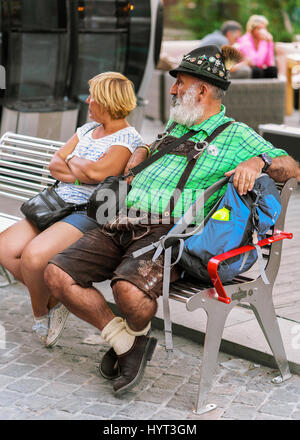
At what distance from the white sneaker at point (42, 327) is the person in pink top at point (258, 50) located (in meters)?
9.81

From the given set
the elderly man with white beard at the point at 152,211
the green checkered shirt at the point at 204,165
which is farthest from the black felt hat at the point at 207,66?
the green checkered shirt at the point at 204,165

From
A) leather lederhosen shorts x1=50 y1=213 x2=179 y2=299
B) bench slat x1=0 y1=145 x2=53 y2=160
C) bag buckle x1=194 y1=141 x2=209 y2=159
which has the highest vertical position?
bag buckle x1=194 y1=141 x2=209 y2=159

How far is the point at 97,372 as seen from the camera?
3.92 metres

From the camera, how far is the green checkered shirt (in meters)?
3.66

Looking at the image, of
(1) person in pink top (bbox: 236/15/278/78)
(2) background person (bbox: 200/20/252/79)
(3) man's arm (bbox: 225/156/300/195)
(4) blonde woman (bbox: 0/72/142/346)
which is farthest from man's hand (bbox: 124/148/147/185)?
(1) person in pink top (bbox: 236/15/278/78)

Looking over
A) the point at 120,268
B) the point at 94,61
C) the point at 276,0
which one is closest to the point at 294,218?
the point at 94,61

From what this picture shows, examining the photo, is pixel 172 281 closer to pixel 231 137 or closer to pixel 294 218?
pixel 231 137

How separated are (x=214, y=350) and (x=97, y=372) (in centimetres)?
75

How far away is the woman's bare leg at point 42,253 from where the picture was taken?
12.9ft

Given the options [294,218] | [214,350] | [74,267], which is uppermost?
[74,267]

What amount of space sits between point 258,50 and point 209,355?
35.4ft

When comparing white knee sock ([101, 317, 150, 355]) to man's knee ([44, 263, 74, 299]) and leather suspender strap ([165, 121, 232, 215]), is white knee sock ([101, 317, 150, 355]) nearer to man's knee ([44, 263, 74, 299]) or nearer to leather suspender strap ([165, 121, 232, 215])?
man's knee ([44, 263, 74, 299])

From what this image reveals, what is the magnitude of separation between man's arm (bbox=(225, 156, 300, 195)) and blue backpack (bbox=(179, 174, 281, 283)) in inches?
1.7

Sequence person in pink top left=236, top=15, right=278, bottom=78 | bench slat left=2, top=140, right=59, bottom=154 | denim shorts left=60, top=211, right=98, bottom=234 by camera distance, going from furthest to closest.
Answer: person in pink top left=236, top=15, right=278, bottom=78, bench slat left=2, top=140, right=59, bottom=154, denim shorts left=60, top=211, right=98, bottom=234
